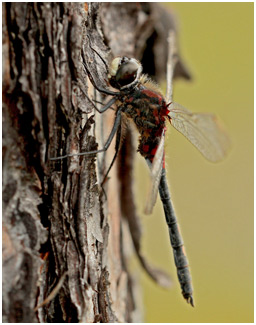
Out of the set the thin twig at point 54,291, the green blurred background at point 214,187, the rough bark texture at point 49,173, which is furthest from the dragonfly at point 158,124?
the green blurred background at point 214,187

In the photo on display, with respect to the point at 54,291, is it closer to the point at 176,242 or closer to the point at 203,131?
the point at 176,242

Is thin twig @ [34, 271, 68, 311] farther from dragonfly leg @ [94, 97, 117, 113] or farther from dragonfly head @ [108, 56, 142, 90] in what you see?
dragonfly head @ [108, 56, 142, 90]

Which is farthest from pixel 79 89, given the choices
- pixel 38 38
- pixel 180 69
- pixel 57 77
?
pixel 180 69

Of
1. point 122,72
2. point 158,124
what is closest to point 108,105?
point 122,72

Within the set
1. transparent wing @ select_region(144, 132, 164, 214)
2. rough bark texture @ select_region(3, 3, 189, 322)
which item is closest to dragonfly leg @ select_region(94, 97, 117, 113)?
rough bark texture @ select_region(3, 3, 189, 322)

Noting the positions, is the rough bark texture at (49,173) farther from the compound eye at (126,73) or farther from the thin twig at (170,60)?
the thin twig at (170,60)

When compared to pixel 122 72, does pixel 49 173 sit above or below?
below

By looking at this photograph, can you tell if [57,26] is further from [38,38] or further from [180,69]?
[180,69]
